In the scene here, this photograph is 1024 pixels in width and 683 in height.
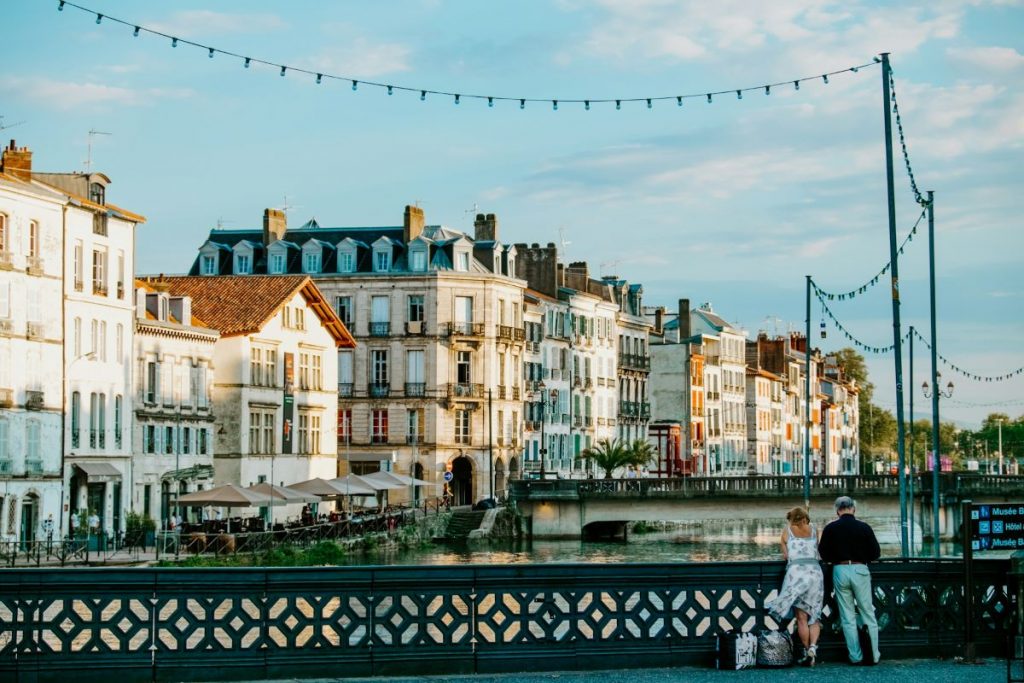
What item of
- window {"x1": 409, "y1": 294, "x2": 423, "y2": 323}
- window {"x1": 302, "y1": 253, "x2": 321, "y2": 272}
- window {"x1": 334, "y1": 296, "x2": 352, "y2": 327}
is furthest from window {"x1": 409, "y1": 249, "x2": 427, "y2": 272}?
window {"x1": 302, "y1": 253, "x2": 321, "y2": 272}

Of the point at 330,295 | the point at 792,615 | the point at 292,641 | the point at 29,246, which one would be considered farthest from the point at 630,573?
the point at 330,295

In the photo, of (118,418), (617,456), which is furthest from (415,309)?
(118,418)

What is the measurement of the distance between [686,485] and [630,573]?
187 ft

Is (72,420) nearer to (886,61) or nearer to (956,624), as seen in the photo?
(886,61)

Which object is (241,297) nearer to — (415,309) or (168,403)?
(168,403)

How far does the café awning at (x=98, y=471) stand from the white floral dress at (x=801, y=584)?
137 feet

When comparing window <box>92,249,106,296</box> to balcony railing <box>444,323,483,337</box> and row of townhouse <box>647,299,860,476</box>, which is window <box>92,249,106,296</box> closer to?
balcony railing <box>444,323,483,337</box>

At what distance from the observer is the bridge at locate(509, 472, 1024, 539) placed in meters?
73.1

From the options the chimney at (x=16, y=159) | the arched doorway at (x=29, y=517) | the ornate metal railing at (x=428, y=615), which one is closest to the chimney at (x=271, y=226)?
the chimney at (x=16, y=159)

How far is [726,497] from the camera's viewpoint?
2968 inches

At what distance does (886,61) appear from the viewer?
39.5m

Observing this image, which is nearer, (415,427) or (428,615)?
(428,615)

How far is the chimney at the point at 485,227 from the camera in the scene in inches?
3780

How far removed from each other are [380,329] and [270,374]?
1646 cm
